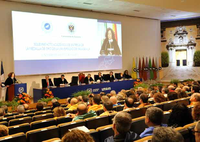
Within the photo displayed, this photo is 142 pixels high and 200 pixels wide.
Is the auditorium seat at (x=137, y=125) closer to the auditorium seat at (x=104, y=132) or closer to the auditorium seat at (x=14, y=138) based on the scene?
the auditorium seat at (x=104, y=132)

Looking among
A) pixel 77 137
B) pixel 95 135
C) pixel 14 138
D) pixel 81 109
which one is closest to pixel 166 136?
pixel 77 137

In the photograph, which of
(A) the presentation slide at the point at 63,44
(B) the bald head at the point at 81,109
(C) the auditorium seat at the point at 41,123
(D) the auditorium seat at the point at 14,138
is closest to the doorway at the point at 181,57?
(A) the presentation slide at the point at 63,44

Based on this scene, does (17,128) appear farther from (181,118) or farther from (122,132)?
(181,118)

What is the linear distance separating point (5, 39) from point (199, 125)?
374 inches

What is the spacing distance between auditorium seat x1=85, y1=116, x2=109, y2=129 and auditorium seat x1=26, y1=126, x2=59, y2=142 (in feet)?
1.56

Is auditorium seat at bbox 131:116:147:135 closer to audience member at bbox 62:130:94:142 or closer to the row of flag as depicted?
audience member at bbox 62:130:94:142

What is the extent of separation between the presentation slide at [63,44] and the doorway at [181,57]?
6963 millimetres

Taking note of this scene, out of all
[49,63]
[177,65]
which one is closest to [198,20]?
[177,65]

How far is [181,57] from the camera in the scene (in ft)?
60.4

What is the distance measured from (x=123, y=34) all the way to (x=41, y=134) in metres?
12.4

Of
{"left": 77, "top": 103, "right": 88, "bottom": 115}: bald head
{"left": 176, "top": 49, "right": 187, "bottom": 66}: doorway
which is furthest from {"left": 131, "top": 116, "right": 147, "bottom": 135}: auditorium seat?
{"left": 176, "top": 49, "right": 187, "bottom": 66}: doorway

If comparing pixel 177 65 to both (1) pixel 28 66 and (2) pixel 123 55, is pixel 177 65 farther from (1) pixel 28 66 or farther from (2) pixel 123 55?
(1) pixel 28 66

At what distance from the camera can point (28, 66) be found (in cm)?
1003

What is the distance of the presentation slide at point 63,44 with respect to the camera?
9.75 metres
